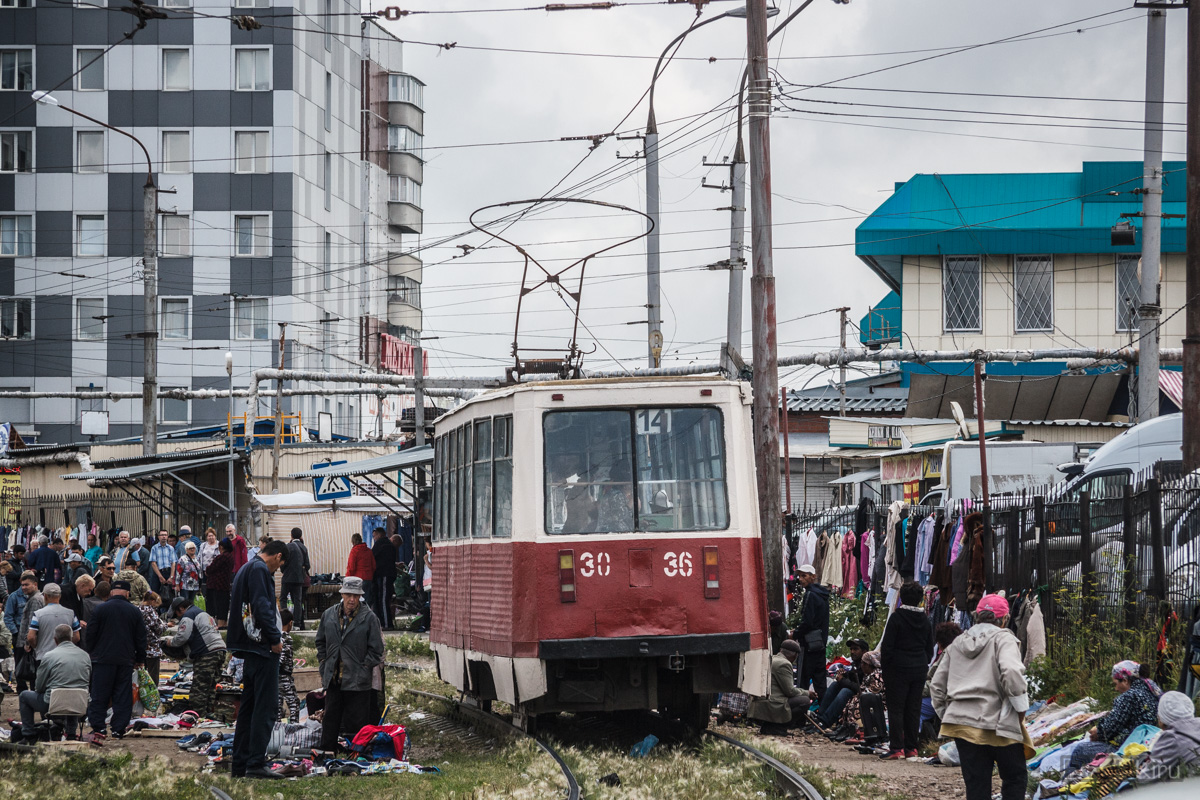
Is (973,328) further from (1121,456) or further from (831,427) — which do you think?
(1121,456)

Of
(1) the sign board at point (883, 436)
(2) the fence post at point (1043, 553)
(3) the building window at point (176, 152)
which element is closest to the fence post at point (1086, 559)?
(2) the fence post at point (1043, 553)

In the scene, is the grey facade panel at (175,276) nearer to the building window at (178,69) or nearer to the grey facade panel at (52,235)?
the grey facade panel at (52,235)

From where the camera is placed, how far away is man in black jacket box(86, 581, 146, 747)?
1452 cm

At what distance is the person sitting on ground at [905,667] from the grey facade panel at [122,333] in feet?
172

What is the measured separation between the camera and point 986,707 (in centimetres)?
896

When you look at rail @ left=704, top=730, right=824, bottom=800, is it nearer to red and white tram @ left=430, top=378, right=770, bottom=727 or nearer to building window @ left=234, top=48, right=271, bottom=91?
red and white tram @ left=430, top=378, right=770, bottom=727

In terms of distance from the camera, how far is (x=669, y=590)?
483 inches

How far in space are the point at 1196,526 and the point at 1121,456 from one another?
6.42m

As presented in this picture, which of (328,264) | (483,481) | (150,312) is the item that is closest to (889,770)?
(483,481)

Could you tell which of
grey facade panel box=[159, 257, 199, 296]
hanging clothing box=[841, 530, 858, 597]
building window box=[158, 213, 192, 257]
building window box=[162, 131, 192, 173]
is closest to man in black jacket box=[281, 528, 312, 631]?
hanging clothing box=[841, 530, 858, 597]

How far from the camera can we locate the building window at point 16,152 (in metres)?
60.9

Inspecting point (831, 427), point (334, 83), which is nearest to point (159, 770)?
point (831, 427)

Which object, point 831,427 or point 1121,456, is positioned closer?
point 1121,456

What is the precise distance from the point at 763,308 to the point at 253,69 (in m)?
47.5
